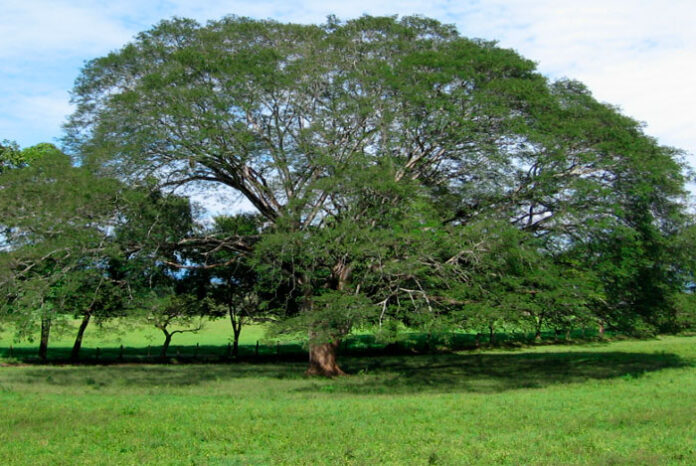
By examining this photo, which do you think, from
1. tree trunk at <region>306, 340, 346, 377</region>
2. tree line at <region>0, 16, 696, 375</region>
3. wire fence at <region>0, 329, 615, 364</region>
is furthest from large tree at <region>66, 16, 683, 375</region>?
wire fence at <region>0, 329, 615, 364</region>

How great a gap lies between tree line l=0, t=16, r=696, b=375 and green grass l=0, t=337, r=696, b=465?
6.65 ft

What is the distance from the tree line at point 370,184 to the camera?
60.7ft

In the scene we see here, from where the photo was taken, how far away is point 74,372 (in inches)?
1007

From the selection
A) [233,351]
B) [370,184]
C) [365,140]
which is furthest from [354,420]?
[233,351]

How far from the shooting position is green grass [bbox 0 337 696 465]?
902 cm

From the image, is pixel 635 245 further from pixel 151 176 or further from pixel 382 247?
pixel 151 176

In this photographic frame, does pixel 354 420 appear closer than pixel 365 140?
Yes

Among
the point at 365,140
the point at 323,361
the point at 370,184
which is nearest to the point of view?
the point at 370,184

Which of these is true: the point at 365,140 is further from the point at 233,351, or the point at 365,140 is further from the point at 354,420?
the point at 233,351

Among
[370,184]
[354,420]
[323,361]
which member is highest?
[370,184]

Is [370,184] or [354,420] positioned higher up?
[370,184]

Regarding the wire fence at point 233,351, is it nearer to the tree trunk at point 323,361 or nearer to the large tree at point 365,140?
the tree trunk at point 323,361

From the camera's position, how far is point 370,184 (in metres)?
18.5

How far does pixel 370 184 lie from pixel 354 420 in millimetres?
8029
